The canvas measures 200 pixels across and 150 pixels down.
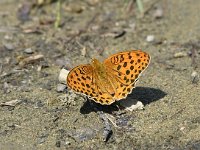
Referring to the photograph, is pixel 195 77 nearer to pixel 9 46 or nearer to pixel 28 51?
pixel 28 51

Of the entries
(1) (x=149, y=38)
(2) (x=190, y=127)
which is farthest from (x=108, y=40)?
(2) (x=190, y=127)

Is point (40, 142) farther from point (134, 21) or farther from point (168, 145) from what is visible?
point (134, 21)

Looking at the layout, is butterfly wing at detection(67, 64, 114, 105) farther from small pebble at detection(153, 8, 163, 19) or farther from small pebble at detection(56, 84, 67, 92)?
small pebble at detection(153, 8, 163, 19)

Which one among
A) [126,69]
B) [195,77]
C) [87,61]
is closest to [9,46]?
[87,61]

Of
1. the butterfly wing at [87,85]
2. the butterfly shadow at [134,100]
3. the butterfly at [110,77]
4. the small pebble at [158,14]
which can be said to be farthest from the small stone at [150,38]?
the butterfly wing at [87,85]

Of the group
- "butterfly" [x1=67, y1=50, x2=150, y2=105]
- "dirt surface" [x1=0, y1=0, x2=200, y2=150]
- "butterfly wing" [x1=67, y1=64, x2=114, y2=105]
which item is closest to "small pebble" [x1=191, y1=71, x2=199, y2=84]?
"dirt surface" [x1=0, y1=0, x2=200, y2=150]

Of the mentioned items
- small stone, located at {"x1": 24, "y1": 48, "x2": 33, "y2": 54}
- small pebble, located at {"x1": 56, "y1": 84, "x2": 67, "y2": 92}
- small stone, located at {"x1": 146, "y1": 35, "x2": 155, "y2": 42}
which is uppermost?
small stone, located at {"x1": 146, "y1": 35, "x2": 155, "y2": 42}

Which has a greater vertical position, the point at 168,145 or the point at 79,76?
the point at 79,76
